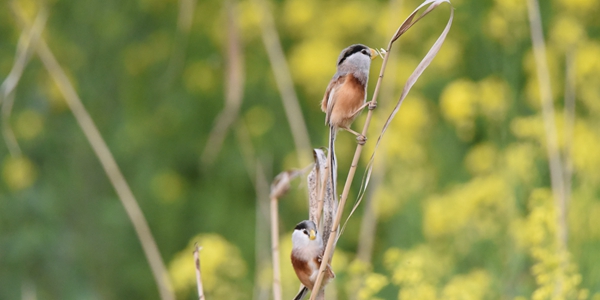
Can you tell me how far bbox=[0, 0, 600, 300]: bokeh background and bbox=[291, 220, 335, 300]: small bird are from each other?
0.61m

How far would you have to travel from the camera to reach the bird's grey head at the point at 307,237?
0.82 m

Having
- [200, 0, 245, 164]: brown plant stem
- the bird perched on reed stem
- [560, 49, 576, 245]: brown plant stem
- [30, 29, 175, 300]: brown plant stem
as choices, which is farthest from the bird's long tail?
[560, 49, 576, 245]: brown plant stem

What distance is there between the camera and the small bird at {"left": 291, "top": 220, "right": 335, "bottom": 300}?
2.68 ft

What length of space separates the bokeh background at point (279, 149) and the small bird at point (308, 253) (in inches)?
24.0

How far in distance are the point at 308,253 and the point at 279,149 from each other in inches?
98.9

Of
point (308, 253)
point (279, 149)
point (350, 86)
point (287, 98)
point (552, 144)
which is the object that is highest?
point (279, 149)

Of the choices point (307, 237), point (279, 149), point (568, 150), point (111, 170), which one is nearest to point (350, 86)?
point (307, 237)

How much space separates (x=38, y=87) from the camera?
3.35 metres

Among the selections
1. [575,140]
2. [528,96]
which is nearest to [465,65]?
[528,96]

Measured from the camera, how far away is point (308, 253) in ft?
2.68

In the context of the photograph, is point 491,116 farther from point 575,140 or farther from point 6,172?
point 6,172

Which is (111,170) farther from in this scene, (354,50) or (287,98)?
(354,50)

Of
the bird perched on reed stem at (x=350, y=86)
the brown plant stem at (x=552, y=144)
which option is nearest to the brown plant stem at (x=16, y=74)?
the bird perched on reed stem at (x=350, y=86)

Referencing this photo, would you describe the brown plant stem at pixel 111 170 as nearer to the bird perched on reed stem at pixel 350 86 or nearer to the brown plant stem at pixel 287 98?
the brown plant stem at pixel 287 98
